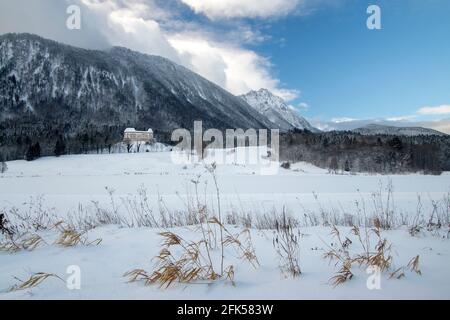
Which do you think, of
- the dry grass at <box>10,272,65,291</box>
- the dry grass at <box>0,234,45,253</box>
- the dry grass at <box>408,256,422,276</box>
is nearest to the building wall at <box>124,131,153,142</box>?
the dry grass at <box>0,234,45,253</box>

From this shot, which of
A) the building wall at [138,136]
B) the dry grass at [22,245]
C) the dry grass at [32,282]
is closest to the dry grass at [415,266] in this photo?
the dry grass at [32,282]

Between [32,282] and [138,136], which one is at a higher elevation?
[138,136]

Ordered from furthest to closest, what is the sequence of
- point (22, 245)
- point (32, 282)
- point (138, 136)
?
point (138, 136)
point (22, 245)
point (32, 282)

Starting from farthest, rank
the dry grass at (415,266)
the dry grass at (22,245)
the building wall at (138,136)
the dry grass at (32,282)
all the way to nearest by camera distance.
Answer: the building wall at (138,136) → the dry grass at (22,245) → the dry grass at (415,266) → the dry grass at (32,282)

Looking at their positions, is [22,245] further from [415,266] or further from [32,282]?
[415,266]

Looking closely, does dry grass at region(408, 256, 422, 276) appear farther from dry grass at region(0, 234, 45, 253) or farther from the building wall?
the building wall

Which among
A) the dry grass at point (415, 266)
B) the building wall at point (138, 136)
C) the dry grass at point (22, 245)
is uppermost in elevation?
Result: the building wall at point (138, 136)

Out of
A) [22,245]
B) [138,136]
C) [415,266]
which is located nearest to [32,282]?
[22,245]

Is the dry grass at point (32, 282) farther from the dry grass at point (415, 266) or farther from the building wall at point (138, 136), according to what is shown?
the building wall at point (138, 136)

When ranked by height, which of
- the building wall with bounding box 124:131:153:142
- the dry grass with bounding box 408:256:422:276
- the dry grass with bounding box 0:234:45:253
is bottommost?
the dry grass with bounding box 0:234:45:253

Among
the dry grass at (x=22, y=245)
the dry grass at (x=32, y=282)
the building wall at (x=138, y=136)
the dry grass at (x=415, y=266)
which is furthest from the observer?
the building wall at (x=138, y=136)

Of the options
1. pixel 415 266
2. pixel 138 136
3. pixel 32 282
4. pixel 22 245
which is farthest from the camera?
pixel 138 136

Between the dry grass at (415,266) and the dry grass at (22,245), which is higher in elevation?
the dry grass at (415,266)
